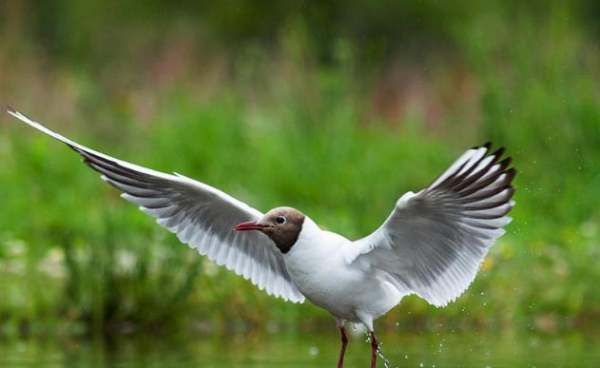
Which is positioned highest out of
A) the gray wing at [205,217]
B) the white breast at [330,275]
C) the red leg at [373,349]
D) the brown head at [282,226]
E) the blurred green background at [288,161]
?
the blurred green background at [288,161]

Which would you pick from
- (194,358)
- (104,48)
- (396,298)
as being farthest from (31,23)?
(396,298)

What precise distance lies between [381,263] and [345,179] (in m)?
5.36

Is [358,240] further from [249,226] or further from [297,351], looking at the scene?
[297,351]

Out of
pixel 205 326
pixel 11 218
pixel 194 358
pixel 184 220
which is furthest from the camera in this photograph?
pixel 11 218

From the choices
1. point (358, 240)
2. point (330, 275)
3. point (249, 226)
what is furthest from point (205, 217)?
point (330, 275)

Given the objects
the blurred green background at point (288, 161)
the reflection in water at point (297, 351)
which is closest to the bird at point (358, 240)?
the reflection in water at point (297, 351)

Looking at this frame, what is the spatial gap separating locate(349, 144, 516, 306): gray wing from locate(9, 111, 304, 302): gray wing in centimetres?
93

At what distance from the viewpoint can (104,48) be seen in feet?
76.6

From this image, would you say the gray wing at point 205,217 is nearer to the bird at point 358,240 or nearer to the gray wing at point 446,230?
the bird at point 358,240

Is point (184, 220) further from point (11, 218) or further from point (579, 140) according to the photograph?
point (579, 140)

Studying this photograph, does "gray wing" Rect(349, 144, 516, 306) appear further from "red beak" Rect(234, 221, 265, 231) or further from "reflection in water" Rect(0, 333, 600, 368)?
"reflection in water" Rect(0, 333, 600, 368)

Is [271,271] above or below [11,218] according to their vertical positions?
below

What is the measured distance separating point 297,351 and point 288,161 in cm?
424

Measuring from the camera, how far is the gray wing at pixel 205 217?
834 centimetres
